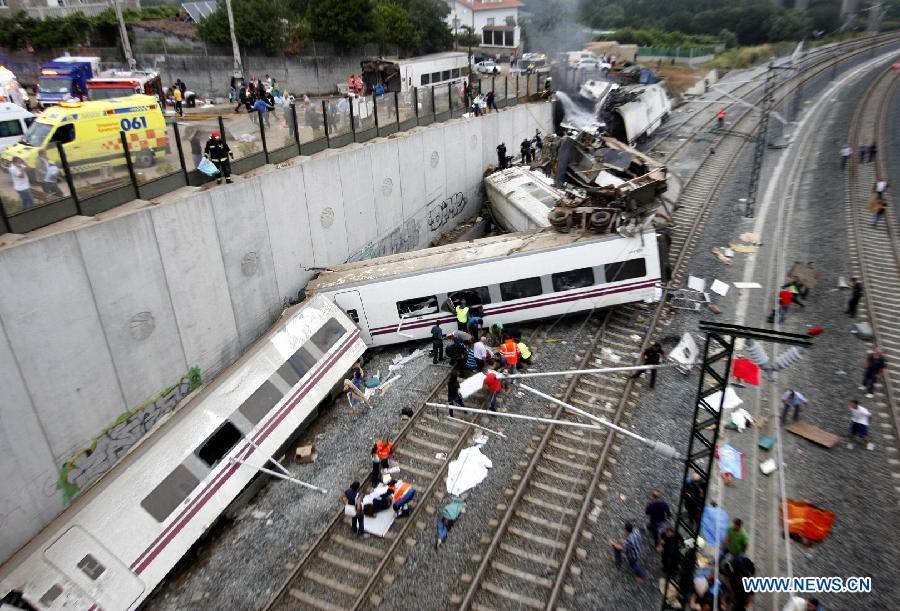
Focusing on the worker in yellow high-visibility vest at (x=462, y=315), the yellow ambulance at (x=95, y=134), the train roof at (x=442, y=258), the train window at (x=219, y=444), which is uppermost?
the yellow ambulance at (x=95, y=134)

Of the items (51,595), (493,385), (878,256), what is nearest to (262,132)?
(493,385)

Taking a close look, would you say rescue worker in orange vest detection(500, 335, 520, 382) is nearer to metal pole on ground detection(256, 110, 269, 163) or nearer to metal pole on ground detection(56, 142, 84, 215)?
metal pole on ground detection(256, 110, 269, 163)

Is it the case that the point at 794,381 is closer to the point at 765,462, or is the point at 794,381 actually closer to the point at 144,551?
the point at 765,462

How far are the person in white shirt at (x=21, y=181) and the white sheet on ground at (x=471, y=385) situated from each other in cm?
1018

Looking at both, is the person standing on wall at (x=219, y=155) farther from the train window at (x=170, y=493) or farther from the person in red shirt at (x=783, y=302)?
the person in red shirt at (x=783, y=302)

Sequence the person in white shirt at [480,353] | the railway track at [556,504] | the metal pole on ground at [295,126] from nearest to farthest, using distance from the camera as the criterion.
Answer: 1. the railway track at [556,504]
2. the person in white shirt at [480,353]
3. the metal pole on ground at [295,126]

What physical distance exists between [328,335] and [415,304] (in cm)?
282

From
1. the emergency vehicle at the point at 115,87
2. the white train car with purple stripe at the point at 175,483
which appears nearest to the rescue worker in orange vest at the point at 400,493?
the white train car with purple stripe at the point at 175,483

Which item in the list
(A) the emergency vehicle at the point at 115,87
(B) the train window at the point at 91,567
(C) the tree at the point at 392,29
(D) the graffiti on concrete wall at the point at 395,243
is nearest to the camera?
(B) the train window at the point at 91,567

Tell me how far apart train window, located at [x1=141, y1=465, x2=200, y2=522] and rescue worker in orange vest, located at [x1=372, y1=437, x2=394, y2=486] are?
3.60 metres

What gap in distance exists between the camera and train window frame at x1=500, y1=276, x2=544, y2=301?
1728 centimetres

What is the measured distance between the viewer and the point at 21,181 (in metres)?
11.1

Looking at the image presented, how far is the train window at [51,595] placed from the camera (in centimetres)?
942

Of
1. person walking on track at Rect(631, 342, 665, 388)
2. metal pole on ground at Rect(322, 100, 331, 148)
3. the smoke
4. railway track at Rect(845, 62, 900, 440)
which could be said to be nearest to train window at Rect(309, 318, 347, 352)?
metal pole on ground at Rect(322, 100, 331, 148)
